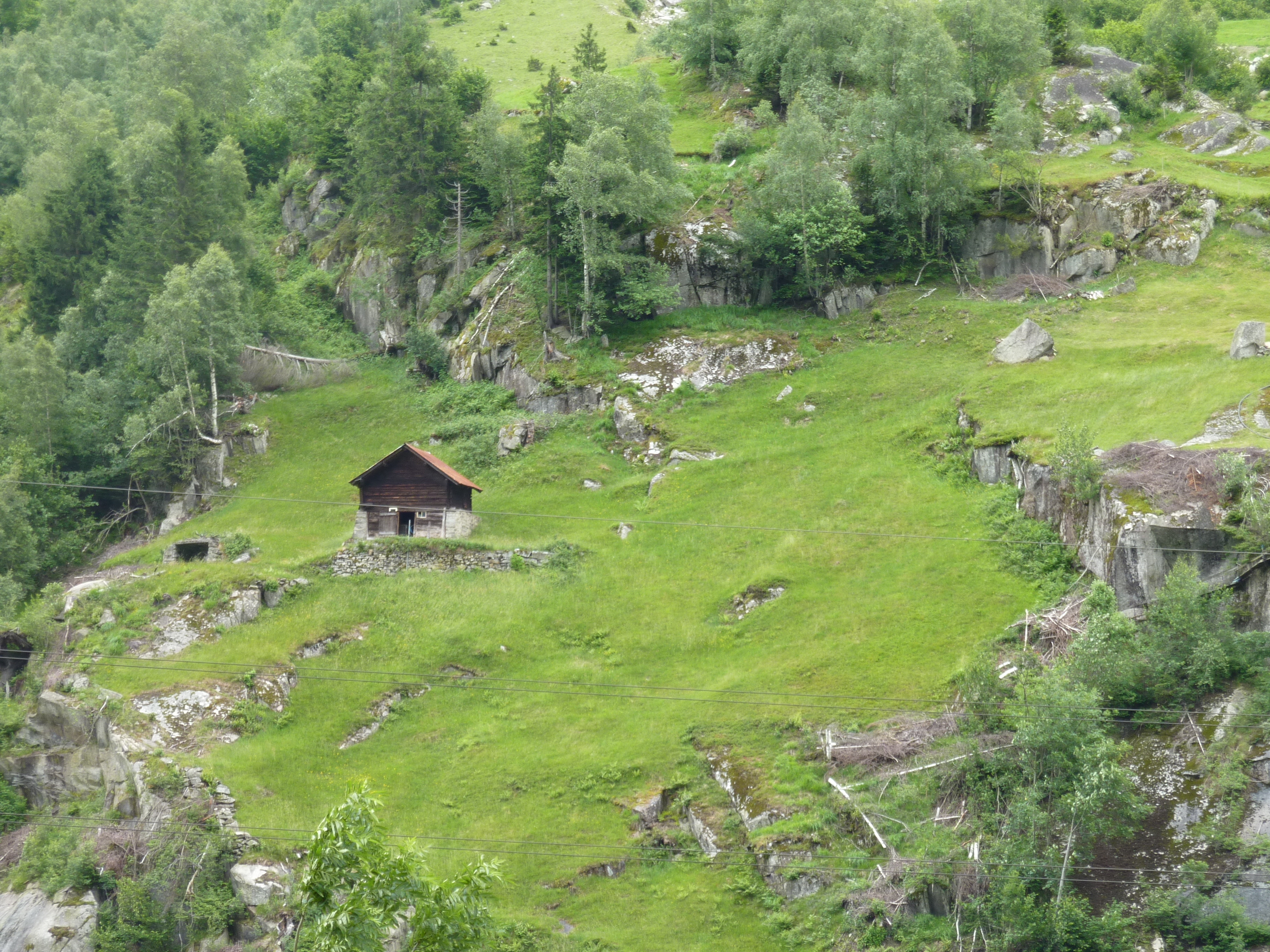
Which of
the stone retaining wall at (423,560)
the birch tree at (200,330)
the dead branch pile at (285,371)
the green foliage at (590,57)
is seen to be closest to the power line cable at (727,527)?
the stone retaining wall at (423,560)

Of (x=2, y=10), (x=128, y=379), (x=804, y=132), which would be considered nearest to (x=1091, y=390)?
(x=804, y=132)

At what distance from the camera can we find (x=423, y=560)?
51.4 metres

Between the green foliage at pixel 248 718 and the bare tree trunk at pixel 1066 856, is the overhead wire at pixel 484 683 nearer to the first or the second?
the green foliage at pixel 248 718

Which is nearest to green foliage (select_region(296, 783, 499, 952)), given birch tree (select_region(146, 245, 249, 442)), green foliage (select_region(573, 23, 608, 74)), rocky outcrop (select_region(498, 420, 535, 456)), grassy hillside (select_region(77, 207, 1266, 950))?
grassy hillside (select_region(77, 207, 1266, 950))

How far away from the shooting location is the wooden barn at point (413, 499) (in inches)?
2098

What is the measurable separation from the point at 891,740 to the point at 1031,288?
3551cm

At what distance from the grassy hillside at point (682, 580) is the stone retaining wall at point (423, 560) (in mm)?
581

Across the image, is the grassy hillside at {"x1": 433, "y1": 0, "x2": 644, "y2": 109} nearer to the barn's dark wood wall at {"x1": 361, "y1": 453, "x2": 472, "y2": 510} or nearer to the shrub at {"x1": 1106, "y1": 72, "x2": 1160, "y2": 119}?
the shrub at {"x1": 1106, "y1": 72, "x2": 1160, "y2": 119}

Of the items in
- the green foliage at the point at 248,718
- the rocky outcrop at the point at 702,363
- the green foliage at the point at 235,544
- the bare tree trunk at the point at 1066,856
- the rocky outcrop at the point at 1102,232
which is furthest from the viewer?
the rocky outcrop at the point at 1102,232

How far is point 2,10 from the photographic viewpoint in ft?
483

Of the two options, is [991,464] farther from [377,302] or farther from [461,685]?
[377,302]

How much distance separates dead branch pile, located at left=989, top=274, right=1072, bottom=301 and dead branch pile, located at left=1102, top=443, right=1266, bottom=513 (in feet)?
74.3

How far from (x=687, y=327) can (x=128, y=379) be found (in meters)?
30.5

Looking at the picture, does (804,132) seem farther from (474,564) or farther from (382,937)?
(382,937)
